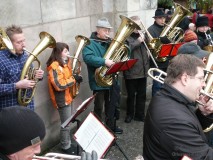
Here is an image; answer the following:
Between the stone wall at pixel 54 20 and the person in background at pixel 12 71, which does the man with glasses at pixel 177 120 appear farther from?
the stone wall at pixel 54 20

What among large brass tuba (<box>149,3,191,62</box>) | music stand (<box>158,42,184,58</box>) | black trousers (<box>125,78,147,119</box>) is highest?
large brass tuba (<box>149,3,191,62</box>)

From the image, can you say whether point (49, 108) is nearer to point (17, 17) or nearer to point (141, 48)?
point (17, 17)

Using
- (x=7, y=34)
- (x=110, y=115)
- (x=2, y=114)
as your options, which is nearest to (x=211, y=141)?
(x=110, y=115)

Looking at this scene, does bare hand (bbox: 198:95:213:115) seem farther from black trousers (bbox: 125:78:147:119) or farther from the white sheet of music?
black trousers (bbox: 125:78:147:119)

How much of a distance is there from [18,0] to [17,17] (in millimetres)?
227

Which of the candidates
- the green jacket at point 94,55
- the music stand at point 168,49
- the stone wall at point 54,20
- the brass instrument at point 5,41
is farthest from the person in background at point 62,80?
the music stand at point 168,49

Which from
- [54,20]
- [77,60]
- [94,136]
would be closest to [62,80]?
[77,60]

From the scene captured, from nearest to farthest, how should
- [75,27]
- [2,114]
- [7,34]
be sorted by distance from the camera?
[2,114], [7,34], [75,27]

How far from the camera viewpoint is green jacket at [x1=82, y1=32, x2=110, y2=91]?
4.96 meters

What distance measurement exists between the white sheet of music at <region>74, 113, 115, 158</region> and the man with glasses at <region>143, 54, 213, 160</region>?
2.28 ft

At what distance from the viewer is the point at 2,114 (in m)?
1.64

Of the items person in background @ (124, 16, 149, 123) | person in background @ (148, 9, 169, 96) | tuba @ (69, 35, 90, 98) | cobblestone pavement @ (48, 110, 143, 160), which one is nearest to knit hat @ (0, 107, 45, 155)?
cobblestone pavement @ (48, 110, 143, 160)

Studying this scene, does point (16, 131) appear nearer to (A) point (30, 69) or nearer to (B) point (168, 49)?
(A) point (30, 69)

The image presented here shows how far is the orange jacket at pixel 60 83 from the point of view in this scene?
448 centimetres
